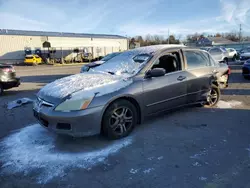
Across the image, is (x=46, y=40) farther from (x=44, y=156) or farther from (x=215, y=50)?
(x=44, y=156)

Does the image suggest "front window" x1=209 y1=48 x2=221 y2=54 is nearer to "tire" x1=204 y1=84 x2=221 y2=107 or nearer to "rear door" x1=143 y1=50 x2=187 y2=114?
"tire" x1=204 y1=84 x2=221 y2=107

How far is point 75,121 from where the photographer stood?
332 centimetres

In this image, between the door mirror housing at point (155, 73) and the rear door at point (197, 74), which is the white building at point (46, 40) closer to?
the rear door at point (197, 74)

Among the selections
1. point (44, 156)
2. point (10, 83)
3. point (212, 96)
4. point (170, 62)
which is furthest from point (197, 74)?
point (10, 83)

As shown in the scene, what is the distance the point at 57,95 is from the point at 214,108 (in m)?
4.04

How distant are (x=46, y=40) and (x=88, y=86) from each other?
38622 mm

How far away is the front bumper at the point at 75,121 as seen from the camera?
332 centimetres

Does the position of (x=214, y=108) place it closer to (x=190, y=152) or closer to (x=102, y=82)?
(x=190, y=152)

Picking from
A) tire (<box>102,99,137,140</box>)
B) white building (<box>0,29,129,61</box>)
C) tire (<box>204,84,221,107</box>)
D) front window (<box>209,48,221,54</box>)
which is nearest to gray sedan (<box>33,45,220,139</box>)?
tire (<box>102,99,137,140</box>)

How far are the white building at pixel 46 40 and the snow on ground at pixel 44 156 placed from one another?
119 ft

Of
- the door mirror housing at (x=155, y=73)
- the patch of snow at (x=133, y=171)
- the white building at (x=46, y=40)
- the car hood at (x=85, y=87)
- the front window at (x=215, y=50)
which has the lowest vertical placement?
the patch of snow at (x=133, y=171)

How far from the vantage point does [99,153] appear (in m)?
3.39

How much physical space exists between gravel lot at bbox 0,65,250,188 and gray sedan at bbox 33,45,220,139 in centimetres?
37

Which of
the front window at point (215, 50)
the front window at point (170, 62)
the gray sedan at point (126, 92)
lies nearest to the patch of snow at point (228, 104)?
the gray sedan at point (126, 92)
